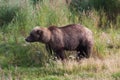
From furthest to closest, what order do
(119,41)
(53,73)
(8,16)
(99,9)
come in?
(99,9) < (8,16) < (119,41) < (53,73)

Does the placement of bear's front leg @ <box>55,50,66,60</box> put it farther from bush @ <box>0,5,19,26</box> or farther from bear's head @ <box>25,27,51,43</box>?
bush @ <box>0,5,19,26</box>

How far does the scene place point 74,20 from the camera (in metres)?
15.9

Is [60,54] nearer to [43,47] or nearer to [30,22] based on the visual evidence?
[43,47]

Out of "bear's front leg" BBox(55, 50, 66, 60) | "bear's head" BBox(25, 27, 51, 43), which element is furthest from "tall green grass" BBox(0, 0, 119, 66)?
"bear's head" BBox(25, 27, 51, 43)

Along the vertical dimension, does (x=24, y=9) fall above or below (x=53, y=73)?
above

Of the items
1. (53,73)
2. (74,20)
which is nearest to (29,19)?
(74,20)

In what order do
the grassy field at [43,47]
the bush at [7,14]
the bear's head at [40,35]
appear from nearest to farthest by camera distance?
the grassy field at [43,47] → the bear's head at [40,35] → the bush at [7,14]

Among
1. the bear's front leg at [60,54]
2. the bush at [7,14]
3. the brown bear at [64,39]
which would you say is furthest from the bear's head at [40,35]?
the bush at [7,14]

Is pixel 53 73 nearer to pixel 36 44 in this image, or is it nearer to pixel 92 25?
pixel 36 44

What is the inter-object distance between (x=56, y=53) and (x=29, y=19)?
2.56 meters

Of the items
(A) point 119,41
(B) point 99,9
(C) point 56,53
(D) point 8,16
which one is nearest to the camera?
(C) point 56,53

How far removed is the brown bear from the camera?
1302 centimetres

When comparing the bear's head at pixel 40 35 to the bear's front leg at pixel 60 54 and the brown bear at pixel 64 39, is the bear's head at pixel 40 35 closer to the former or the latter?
the brown bear at pixel 64 39

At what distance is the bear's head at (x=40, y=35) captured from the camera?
Answer: 12969mm
